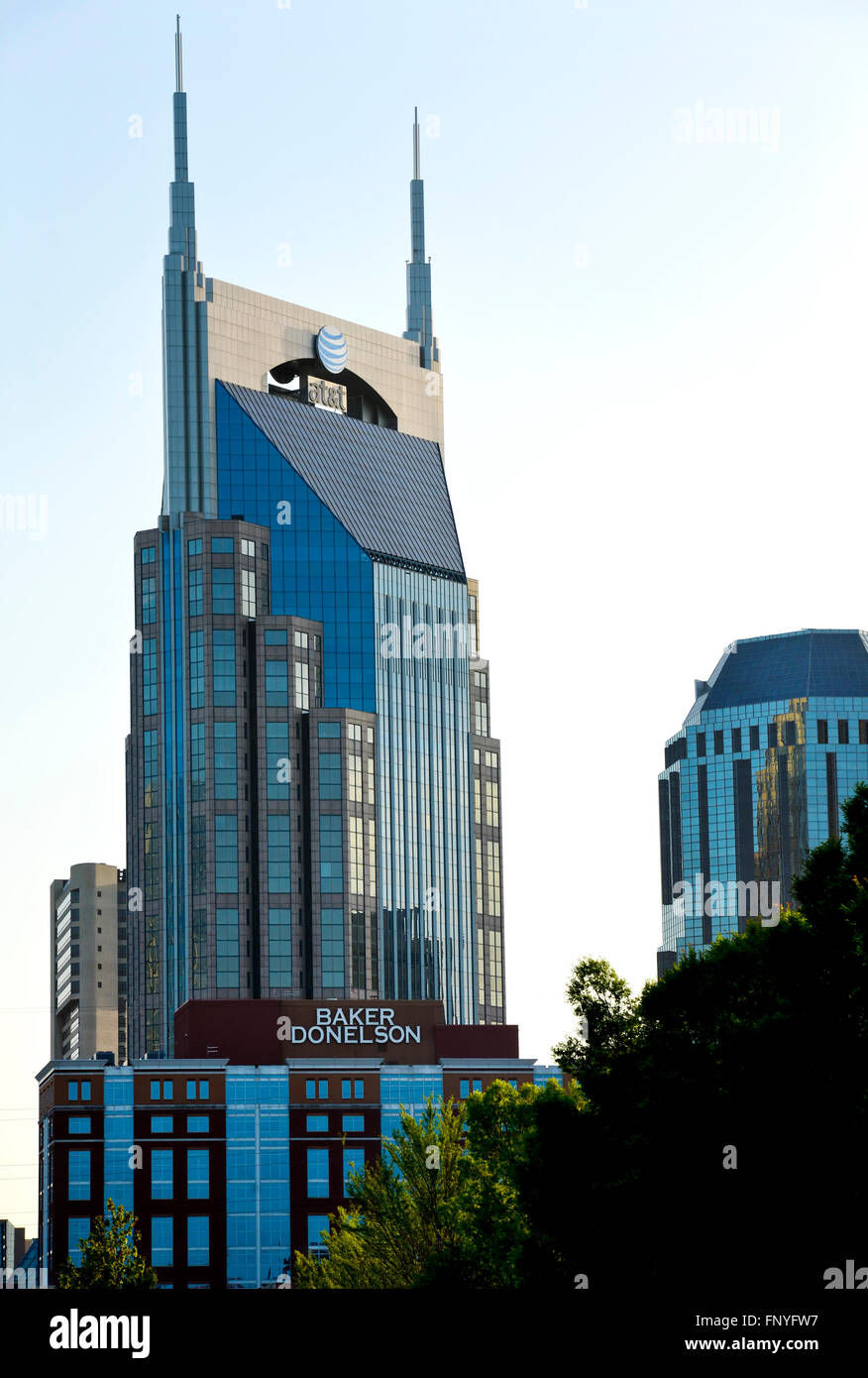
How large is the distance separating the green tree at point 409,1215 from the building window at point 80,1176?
83962 mm

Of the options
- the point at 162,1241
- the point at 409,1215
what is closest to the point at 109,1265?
the point at 409,1215

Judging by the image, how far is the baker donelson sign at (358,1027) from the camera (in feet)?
636

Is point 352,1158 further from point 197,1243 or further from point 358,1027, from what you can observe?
point 358,1027

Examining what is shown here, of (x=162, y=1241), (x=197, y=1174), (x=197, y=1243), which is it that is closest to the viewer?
(x=162, y=1241)

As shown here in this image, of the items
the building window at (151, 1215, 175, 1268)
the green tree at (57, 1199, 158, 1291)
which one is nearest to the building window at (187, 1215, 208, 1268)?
the building window at (151, 1215, 175, 1268)

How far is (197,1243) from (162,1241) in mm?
2918

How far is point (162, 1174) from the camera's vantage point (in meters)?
180

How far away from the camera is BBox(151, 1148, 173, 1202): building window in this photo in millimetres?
179250

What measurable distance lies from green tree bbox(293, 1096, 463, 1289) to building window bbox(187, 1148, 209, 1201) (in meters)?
83.5

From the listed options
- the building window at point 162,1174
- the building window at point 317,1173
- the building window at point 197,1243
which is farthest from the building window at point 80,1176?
the building window at point 317,1173

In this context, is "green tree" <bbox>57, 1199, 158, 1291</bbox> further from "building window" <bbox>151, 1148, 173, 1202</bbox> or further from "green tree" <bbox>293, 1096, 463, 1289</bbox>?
"building window" <bbox>151, 1148, 173, 1202</bbox>

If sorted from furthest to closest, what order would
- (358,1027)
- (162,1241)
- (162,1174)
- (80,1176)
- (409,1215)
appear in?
1. (358,1027)
2. (162,1174)
3. (80,1176)
4. (162,1241)
5. (409,1215)

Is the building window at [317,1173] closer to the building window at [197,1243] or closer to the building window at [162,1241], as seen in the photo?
the building window at [197,1243]
